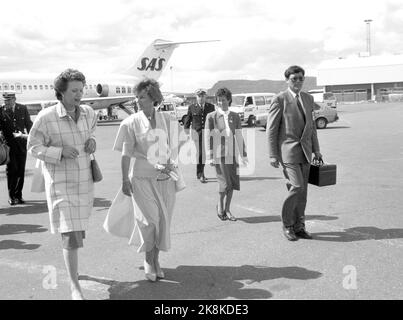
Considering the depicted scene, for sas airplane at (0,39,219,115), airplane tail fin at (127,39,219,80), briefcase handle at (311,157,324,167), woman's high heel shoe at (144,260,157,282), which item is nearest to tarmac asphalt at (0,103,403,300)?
woman's high heel shoe at (144,260,157,282)

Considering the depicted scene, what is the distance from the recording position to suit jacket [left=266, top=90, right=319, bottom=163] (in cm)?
577

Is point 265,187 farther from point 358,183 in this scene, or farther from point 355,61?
point 355,61

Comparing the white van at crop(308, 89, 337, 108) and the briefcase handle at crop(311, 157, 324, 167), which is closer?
the briefcase handle at crop(311, 157, 324, 167)

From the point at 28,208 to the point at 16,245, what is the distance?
2.24 meters

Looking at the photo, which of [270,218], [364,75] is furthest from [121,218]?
[364,75]

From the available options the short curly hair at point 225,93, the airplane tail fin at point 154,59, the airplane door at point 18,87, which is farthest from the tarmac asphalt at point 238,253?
the airplane tail fin at point 154,59

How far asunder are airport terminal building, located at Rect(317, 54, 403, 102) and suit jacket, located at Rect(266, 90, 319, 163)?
7849cm

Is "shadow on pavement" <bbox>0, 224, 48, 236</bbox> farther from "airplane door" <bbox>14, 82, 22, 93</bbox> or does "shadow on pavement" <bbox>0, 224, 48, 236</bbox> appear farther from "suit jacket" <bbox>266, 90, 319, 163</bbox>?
"airplane door" <bbox>14, 82, 22, 93</bbox>

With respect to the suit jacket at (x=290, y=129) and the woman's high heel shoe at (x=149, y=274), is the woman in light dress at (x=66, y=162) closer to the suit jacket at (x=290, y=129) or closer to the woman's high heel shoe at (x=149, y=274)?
the woman's high heel shoe at (x=149, y=274)

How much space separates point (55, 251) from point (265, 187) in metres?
4.82

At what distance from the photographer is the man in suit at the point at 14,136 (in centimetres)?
830

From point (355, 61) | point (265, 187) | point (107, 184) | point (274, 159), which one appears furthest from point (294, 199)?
point (355, 61)

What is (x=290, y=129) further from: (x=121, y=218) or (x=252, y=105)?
(x=252, y=105)

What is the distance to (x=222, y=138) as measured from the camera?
7.10 meters
